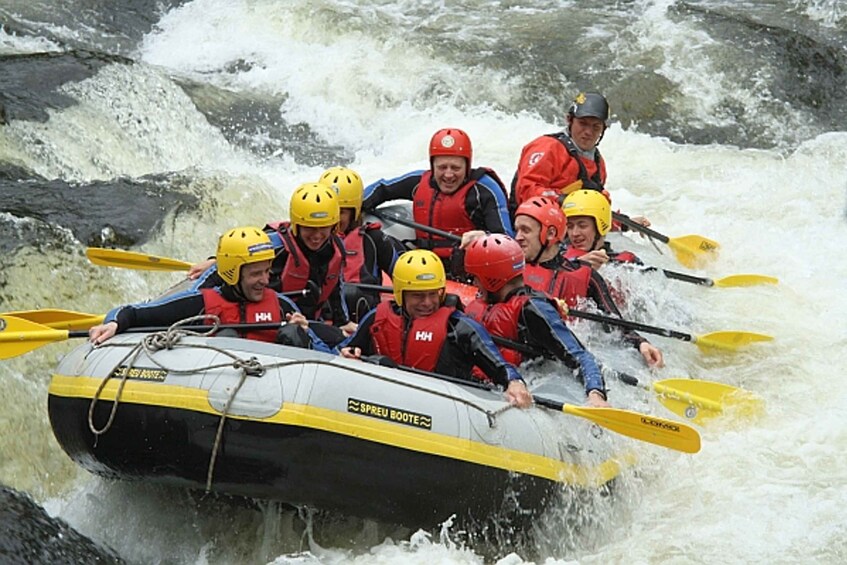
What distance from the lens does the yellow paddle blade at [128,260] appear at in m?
7.51

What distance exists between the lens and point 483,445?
5660mm

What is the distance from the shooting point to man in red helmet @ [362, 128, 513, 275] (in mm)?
7973

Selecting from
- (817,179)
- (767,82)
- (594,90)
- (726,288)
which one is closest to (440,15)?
(594,90)

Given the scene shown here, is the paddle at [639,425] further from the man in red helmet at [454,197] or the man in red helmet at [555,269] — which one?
the man in red helmet at [454,197]

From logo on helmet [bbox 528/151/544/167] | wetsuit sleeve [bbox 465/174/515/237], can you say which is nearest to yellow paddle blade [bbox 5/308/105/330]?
wetsuit sleeve [bbox 465/174/515/237]

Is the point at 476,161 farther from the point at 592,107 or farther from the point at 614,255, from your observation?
the point at 614,255

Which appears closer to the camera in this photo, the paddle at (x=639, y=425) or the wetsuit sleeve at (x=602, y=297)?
the paddle at (x=639, y=425)

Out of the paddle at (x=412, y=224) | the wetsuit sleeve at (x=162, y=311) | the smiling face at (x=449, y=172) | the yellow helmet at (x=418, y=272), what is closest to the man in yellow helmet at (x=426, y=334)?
the yellow helmet at (x=418, y=272)

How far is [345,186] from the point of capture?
7.52 metres

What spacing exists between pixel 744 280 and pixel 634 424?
3419 mm

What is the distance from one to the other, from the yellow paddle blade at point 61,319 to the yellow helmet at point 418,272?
1.66 m

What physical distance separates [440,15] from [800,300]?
23.8ft

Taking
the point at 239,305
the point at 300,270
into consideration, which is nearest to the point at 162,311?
the point at 239,305

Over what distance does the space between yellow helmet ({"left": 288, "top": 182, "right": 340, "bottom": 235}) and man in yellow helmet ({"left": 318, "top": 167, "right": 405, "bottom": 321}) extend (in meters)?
0.67
